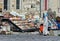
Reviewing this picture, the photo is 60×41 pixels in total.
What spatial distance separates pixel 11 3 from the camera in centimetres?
2283

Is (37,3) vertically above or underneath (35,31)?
above

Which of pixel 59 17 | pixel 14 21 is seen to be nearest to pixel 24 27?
pixel 14 21

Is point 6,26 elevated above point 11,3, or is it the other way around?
point 11,3

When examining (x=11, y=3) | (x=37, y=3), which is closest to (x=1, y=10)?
(x=11, y=3)

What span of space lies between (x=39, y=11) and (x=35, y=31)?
1278 mm

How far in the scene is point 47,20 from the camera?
22.5 meters

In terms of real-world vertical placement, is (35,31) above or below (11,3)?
below

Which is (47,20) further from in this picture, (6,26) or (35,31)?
(6,26)

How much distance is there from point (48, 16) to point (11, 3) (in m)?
2.45

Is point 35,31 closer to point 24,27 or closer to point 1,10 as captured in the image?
point 24,27

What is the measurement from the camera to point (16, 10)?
2277 centimetres

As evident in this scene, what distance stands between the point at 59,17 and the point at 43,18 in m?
1.03

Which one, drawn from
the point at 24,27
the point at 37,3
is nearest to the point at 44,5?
the point at 37,3

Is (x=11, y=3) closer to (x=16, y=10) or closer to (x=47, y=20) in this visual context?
(x=16, y=10)
